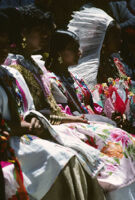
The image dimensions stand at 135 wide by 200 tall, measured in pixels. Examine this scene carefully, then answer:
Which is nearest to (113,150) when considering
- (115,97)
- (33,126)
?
(33,126)

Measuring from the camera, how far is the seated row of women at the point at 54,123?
189 centimetres

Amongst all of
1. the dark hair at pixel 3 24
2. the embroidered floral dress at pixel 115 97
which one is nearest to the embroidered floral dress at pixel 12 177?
the dark hair at pixel 3 24

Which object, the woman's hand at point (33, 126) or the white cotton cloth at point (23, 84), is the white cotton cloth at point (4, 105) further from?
the white cotton cloth at point (23, 84)

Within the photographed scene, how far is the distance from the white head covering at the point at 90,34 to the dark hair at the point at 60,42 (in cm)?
80

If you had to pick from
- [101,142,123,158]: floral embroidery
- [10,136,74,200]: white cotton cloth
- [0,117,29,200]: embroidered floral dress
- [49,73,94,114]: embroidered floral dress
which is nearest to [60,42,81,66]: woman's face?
[49,73,94,114]: embroidered floral dress

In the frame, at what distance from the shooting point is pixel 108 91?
366cm

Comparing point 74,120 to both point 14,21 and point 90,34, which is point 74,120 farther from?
point 90,34

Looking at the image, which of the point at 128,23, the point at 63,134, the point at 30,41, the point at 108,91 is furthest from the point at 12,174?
the point at 128,23

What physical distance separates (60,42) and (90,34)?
94 cm

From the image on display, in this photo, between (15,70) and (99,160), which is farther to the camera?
(15,70)

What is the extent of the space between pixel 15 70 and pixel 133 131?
1.74m

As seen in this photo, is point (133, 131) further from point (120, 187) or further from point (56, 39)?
point (120, 187)

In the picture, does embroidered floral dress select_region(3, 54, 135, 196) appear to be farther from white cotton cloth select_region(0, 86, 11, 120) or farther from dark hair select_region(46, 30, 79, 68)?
dark hair select_region(46, 30, 79, 68)

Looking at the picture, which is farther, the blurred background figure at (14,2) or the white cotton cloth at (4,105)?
the blurred background figure at (14,2)
